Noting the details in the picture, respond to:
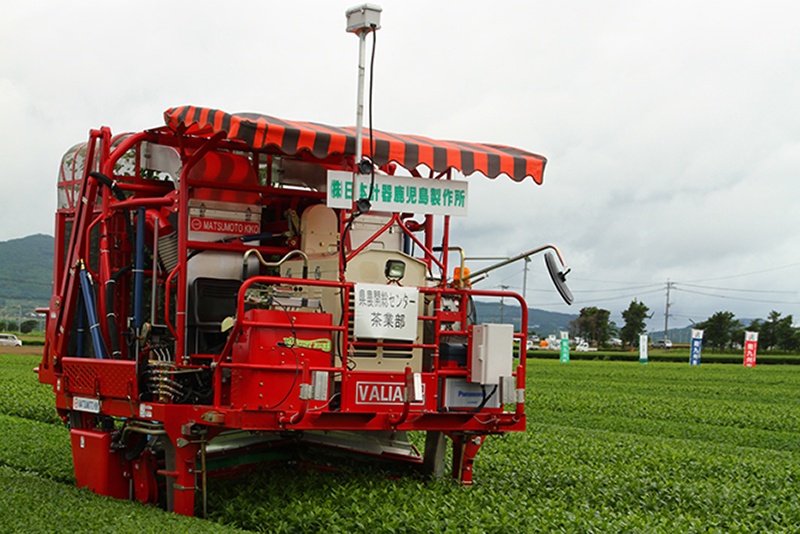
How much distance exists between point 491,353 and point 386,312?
1.06 metres

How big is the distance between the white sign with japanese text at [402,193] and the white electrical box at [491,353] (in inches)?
41.5

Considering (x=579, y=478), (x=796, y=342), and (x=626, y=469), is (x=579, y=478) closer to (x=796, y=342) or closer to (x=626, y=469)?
(x=626, y=469)

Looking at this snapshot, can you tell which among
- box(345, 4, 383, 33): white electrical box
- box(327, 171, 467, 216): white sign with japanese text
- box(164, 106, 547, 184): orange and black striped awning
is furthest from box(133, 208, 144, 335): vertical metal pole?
box(345, 4, 383, 33): white electrical box

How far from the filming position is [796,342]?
3465 inches

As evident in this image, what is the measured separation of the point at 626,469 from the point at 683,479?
653mm

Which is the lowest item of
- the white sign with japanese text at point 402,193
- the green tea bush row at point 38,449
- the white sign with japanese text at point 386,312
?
the green tea bush row at point 38,449

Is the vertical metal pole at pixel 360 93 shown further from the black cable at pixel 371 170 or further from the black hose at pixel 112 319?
the black hose at pixel 112 319

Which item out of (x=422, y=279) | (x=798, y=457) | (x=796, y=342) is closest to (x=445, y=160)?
(x=422, y=279)

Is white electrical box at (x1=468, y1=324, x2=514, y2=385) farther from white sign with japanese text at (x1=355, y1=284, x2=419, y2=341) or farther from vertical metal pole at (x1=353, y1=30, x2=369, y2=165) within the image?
vertical metal pole at (x1=353, y1=30, x2=369, y2=165)

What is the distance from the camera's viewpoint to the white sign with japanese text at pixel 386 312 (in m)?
8.41

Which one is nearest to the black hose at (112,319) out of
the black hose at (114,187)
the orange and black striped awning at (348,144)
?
the black hose at (114,187)

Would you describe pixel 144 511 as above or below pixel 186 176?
below

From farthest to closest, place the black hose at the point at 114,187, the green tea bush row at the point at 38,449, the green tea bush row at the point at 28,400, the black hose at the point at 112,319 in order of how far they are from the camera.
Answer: the green tea bush row at the point at 28,400 < the green tea bush row at the point at 38,449 < the black hose at the point at 114,187 < the black hose at the point at 112,319

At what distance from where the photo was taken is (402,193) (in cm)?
869
